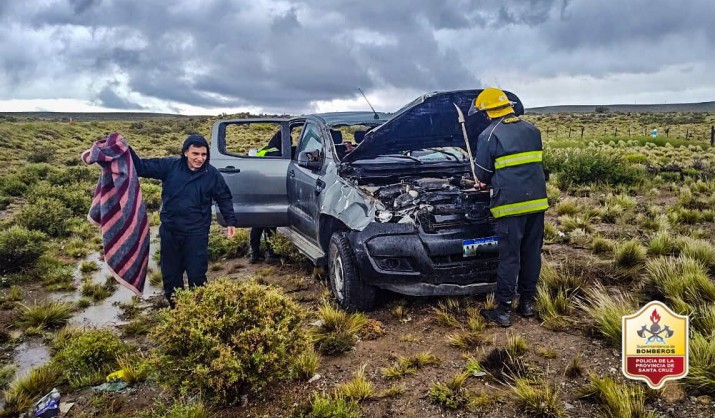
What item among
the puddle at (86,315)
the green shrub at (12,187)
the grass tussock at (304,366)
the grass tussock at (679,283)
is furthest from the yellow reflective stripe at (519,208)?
the green shrub at (12,187)

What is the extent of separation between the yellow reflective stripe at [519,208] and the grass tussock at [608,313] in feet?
3.12

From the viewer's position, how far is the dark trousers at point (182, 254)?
5113mm

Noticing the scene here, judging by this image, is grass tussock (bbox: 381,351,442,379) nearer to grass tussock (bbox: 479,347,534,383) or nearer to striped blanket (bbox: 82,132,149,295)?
grass tussock (bbox: 479,347,534,383)

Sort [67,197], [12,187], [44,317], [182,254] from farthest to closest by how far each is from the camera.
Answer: [12,187], [67,197], [44,317], [182,254]

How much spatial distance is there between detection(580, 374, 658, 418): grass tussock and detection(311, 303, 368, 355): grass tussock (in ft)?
6.38

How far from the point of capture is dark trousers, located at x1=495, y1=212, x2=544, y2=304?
4602 millimetres

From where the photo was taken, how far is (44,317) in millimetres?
5770

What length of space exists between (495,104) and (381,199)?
1.42 meters

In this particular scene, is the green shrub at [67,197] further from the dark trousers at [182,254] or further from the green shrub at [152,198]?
the dark trousers at [182,254]

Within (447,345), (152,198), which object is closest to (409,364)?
(447,345)

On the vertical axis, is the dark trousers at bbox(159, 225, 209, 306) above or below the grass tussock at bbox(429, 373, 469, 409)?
above

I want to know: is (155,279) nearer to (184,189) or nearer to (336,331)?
(184,189)

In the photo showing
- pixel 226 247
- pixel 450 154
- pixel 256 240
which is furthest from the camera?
pixel 226 247

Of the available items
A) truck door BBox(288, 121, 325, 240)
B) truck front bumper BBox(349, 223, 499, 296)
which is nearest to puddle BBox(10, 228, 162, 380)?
truck door BBox(288, 121, 325, 240)
